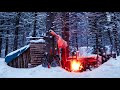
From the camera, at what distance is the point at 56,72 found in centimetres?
376

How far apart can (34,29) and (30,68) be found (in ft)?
2.51

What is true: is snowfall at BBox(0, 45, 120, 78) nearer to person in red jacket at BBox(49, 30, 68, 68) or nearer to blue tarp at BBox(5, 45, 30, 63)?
blue tarp at BBox(5, 45, 30, 63)

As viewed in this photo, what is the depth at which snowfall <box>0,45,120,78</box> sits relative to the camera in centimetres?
375

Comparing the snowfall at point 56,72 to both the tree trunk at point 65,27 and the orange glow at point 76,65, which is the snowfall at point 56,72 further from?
the tree trunk at point 65,27

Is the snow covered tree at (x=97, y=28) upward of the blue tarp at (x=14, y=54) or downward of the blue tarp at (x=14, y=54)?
upward

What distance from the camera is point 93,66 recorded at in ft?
12.7

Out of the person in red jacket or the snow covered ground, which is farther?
the person in red jacket

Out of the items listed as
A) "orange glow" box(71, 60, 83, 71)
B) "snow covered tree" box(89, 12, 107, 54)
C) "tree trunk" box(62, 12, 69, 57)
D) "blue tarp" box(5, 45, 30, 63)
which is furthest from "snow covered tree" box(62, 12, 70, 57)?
"blue tarp" box(5, 45, 30, 63)

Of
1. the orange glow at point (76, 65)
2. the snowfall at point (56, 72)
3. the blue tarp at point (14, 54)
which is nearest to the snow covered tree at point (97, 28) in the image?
the snowfall at point (56, 72)

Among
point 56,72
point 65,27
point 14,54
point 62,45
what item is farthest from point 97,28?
point 14,54

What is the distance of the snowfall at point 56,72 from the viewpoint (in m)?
3.75

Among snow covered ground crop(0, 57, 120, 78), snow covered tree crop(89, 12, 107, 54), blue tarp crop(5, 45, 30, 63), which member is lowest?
snow covered ground crop(0, 57, 120, 78)
